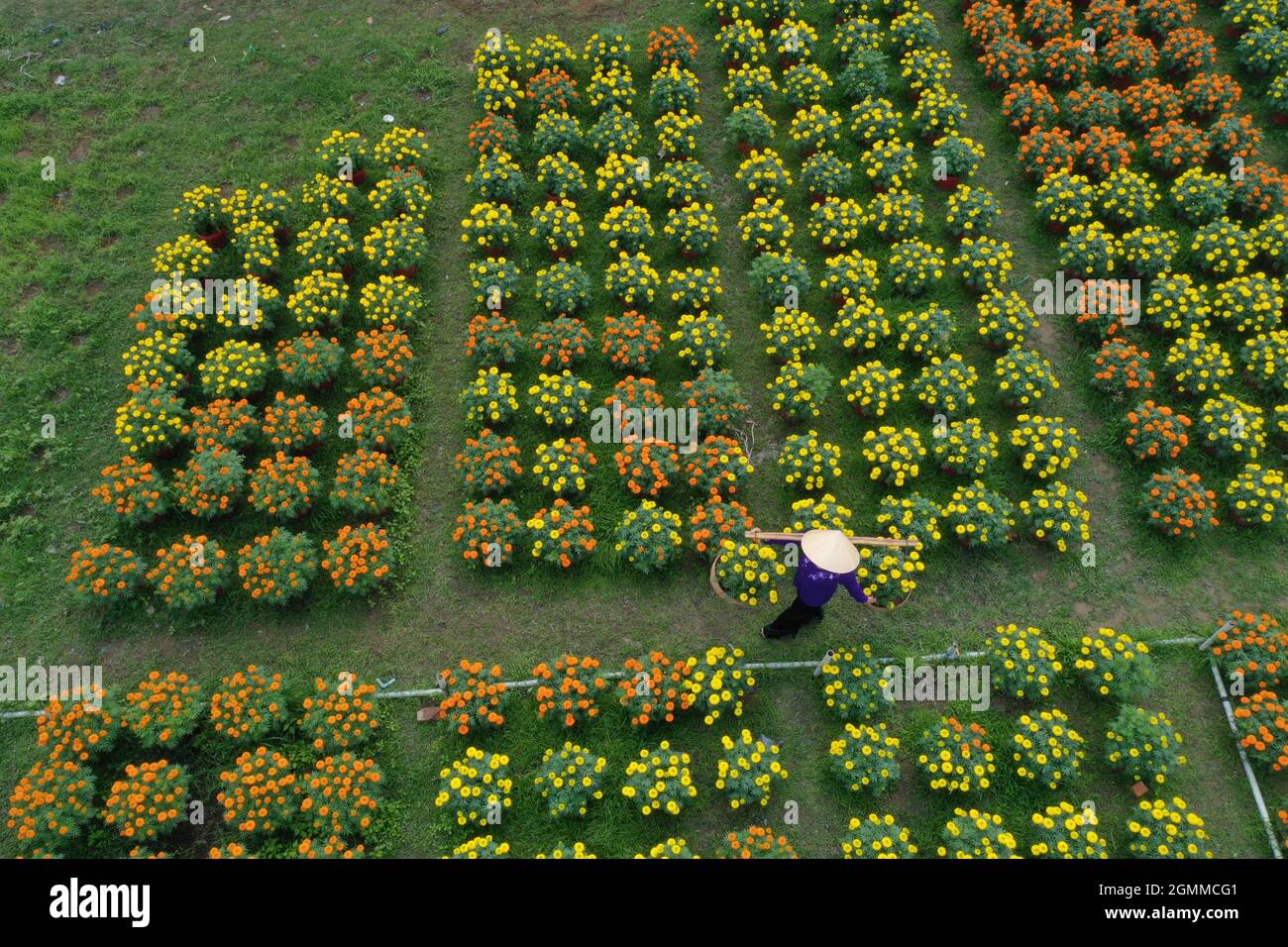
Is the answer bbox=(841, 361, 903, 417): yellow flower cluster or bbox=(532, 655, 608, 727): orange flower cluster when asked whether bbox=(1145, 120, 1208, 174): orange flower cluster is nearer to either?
bbox=(841, 361, 903, 417): yellow flower cluster

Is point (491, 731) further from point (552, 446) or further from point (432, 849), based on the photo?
point (552, 446)

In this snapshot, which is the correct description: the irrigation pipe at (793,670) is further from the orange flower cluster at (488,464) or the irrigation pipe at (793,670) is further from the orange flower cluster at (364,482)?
the orange flower cluster at (488,464)

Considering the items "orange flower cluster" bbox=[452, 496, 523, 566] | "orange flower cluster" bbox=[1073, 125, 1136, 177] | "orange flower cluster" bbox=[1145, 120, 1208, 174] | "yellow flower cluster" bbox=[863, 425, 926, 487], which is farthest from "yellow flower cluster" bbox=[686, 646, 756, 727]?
"orange flower cluster" bbox=[1145, 120, 1208, 174]

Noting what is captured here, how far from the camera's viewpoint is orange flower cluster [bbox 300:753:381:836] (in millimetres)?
7648

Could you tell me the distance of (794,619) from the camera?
8.44 meters

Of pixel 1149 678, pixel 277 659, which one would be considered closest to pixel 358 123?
pixel 277 659

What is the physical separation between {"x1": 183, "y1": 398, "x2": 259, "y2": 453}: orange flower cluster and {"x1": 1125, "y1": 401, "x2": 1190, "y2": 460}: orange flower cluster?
A: 11107 mm

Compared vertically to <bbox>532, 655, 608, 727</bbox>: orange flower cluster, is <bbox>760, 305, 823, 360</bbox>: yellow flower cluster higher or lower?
higher

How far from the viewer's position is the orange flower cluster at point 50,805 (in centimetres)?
753

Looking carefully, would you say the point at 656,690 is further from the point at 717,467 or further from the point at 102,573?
the point at 102,573

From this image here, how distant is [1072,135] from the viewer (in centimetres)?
1212

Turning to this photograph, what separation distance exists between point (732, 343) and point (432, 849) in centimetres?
723

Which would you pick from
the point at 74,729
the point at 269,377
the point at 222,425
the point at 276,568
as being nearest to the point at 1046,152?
the point at 269,377

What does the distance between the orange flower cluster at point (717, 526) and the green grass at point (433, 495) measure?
0.41m
